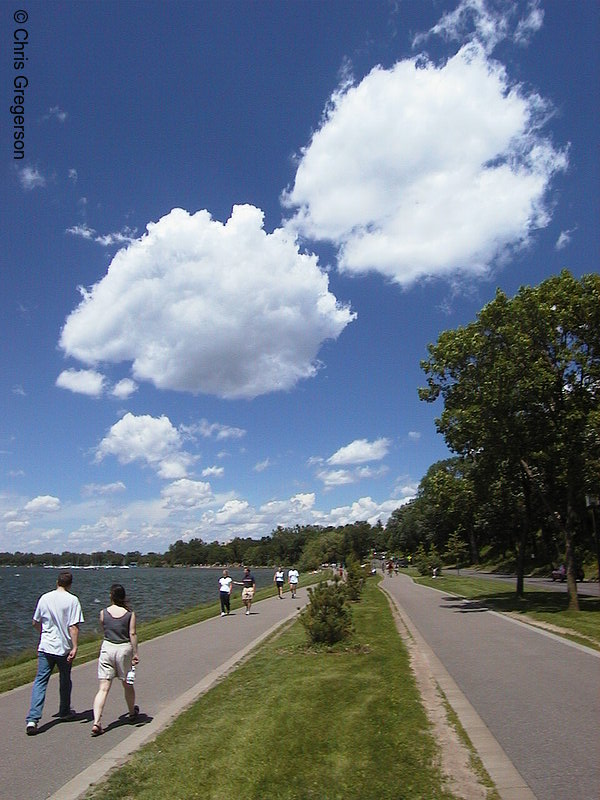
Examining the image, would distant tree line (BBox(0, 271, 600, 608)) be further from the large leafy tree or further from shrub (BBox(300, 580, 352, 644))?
shrub (BBox(300, 580, 352, 644))

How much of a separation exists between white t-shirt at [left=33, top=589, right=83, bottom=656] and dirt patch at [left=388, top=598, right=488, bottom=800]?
168 inches

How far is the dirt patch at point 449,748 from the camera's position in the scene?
4.85 m

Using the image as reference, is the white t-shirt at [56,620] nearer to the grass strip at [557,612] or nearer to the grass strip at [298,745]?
the grass strip at [298,745]

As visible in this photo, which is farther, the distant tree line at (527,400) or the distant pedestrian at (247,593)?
the distant pedestrian at (247,593)

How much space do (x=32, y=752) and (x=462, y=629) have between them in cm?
1115

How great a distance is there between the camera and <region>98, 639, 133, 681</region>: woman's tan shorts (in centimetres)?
705

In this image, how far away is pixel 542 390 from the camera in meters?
18.5

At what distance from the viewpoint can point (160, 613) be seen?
30344mm

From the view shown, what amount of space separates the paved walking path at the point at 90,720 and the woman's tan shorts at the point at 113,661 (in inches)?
23.2

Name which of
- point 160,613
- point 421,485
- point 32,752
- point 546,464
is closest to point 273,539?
point 421,485

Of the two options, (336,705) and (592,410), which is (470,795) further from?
(592,410)

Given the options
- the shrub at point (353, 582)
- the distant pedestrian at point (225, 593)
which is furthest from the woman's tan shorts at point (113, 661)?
the distant pedestrian at point (225, 593)

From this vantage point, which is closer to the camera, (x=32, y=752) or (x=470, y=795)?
(x=470, y=795)

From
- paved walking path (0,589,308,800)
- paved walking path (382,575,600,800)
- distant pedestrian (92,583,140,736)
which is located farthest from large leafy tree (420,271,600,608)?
distant pedestrian (92,583,140,736)
